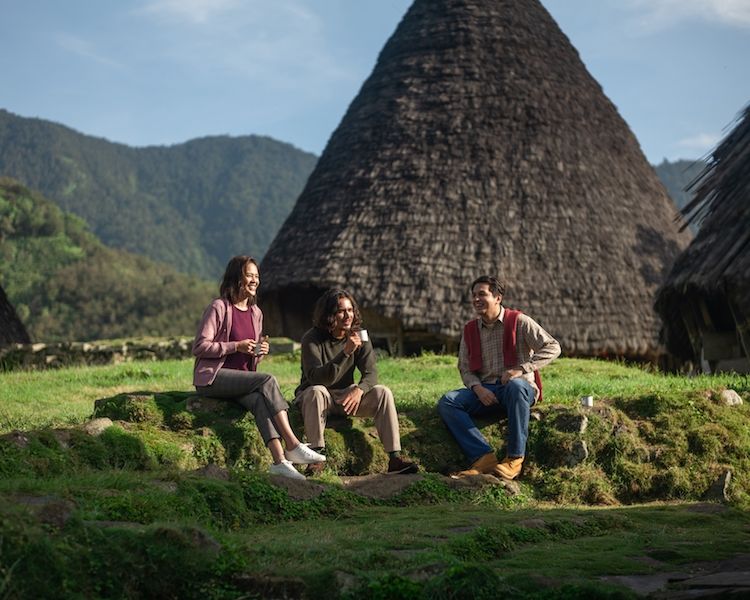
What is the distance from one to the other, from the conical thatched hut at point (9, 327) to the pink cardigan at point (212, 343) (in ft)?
34.9

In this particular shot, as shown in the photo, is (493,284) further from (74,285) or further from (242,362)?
(74,285)

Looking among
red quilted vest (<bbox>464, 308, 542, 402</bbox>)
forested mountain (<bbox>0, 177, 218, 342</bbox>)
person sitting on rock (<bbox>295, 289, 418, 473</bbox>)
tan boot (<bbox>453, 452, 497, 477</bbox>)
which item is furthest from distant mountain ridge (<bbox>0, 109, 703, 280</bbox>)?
person sitting on rock (<bbox>295, 289, 418, 473</bbox>)

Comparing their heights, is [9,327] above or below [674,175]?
below

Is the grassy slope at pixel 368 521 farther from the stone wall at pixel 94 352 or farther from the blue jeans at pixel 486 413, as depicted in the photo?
the stone wall at pixel 94 352

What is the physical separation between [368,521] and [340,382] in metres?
1.75

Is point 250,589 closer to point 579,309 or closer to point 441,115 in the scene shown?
point 579,309

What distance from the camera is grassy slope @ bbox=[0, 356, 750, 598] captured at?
12.8 feet

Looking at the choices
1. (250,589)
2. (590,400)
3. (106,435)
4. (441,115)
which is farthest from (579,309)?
(250,589)

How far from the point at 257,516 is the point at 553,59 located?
47.8ft

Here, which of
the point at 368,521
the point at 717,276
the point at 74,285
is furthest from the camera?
the point at 74,285

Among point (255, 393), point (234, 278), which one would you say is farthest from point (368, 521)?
point (234, 278)

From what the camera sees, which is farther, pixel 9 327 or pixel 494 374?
pixel 9 327

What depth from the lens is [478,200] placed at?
1591cm

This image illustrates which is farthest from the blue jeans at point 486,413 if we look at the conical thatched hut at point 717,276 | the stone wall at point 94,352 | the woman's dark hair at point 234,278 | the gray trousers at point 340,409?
the stone wall at point 94,352
